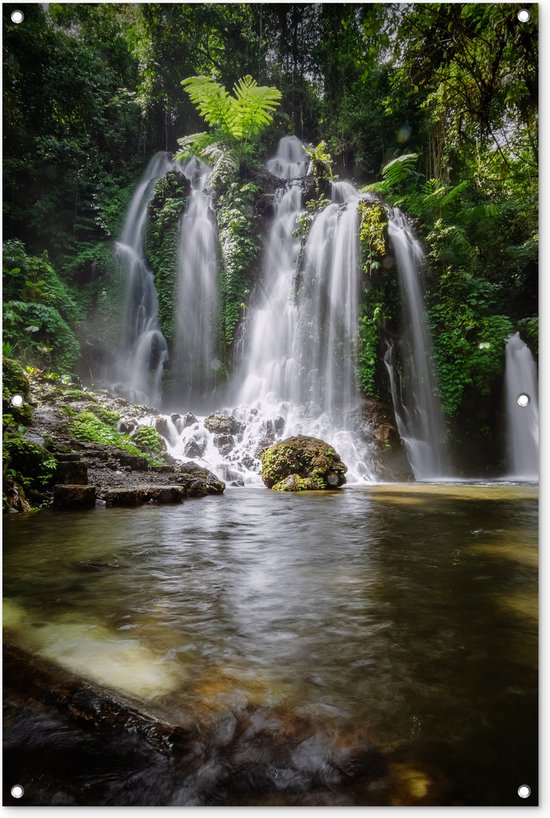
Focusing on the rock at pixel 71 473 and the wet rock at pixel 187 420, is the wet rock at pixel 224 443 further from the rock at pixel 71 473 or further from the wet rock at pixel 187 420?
the rock at pixel 71 473

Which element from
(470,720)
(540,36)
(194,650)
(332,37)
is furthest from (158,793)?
(332,37)

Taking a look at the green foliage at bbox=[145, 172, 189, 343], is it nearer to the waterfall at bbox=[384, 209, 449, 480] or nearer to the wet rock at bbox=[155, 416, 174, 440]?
the wet rock at bbox=[155, 416, 174, 440]

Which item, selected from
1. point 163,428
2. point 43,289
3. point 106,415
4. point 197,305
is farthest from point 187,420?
point 43,289

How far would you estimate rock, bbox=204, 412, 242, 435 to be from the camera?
23.0 feet

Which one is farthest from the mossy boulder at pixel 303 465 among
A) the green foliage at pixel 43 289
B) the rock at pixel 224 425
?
the green foliage at pixel 43 289

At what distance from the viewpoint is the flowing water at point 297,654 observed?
0.87 meters

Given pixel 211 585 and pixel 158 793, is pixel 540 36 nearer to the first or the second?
pixel 211 585

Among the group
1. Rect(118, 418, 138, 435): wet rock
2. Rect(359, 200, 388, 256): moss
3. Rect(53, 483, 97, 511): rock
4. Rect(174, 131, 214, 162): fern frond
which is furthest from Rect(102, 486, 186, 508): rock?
Rect(359, 200, 388, 256): moss

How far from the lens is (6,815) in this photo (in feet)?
3.12

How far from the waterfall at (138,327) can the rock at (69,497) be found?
4.47 meters

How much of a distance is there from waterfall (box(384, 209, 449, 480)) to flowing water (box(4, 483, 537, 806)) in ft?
12.4

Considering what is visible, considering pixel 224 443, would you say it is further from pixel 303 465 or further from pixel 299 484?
pixel 299 484

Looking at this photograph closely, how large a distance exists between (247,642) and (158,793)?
0.54 meters

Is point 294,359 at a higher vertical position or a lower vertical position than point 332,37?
lower
